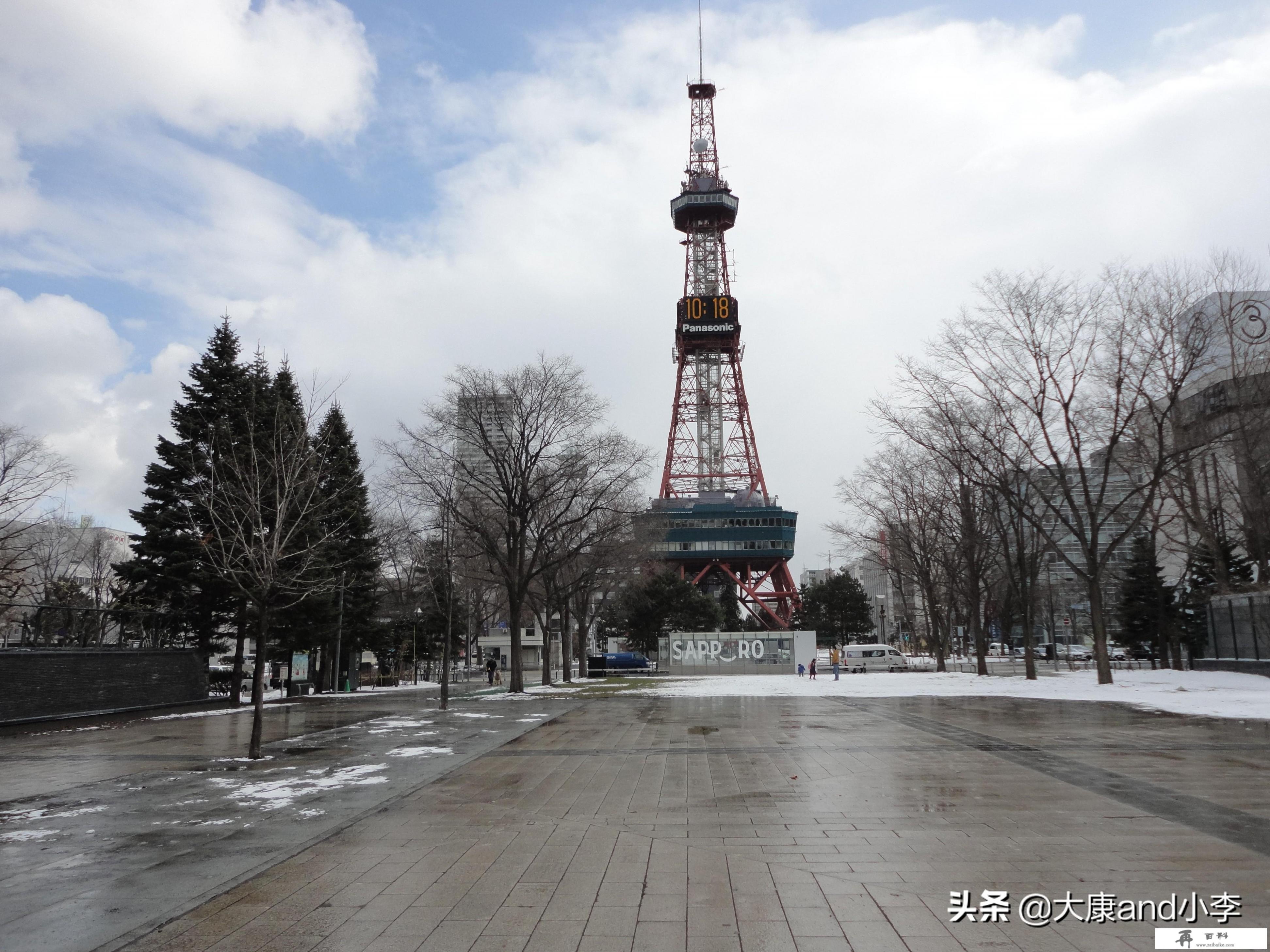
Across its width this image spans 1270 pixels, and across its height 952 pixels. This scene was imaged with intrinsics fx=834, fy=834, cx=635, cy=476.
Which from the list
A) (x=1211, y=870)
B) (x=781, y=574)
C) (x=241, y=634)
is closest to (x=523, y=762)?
(x=1211, y=870)

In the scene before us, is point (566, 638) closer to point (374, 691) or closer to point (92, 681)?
point (374, 691)

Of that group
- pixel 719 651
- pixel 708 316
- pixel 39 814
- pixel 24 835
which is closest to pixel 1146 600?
pixel 719 651

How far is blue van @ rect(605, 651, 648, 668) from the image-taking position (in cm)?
6322

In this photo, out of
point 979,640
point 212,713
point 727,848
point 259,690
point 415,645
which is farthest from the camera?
point 415,645

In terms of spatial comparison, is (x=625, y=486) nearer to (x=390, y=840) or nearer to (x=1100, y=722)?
(x=1100, y=722)

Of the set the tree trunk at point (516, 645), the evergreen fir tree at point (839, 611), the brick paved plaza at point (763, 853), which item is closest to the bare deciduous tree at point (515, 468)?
the tree trunk at point (516, 645)

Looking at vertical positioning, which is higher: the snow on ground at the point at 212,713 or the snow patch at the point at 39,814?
the snow patch at the point at 39,814

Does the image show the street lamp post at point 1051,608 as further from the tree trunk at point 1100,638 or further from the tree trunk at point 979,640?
the tree trunk at point 1100,638

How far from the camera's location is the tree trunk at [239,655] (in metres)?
23.5

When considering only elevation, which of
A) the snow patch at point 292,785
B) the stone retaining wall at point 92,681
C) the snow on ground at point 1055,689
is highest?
the stone retaining wall at point 92,681

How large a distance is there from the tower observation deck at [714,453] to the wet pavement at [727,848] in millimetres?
77758

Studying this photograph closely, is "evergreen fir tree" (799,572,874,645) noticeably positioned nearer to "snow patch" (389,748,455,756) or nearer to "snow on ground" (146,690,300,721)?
"snow on ground" (146,690,300,721)

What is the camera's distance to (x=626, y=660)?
65.6 metres

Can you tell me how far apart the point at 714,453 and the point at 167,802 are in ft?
286
